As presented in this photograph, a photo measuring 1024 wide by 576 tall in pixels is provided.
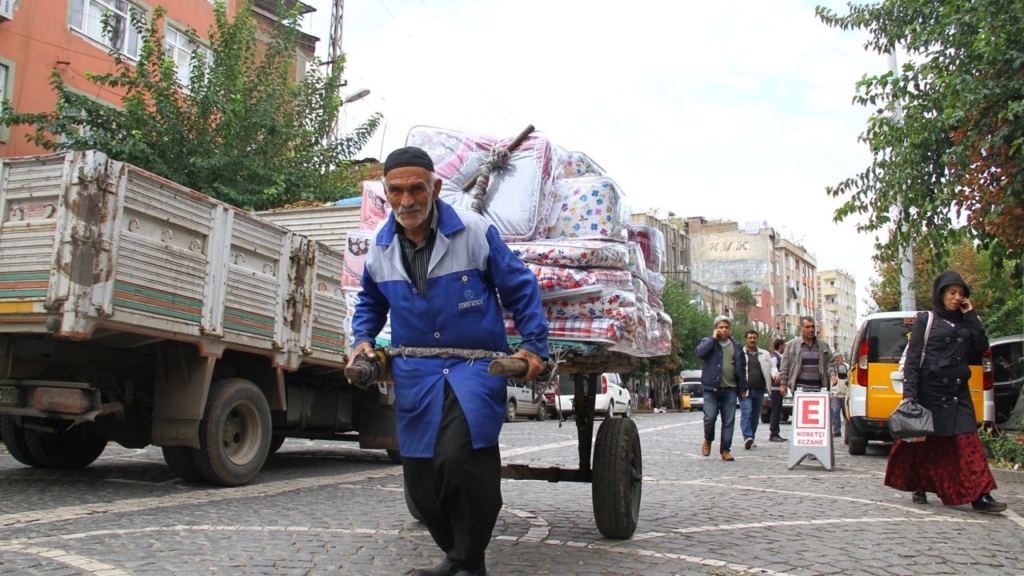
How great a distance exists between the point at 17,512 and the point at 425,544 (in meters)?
3.15

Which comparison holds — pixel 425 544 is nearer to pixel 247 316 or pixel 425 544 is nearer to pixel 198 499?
pixel 198 499

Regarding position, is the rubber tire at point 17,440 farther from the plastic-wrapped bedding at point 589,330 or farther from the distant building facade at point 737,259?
the distant building facade at point 737,259

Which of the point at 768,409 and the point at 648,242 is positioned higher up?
the point at 648,242

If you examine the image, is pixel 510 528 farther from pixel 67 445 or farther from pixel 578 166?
pixel 67 445

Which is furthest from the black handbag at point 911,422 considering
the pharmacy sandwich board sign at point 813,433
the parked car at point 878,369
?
the parked car at point 878,369

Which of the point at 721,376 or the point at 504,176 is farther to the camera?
the point at 721,376

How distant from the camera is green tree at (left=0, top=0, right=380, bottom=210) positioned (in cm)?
1817

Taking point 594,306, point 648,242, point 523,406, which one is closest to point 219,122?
point 523,406

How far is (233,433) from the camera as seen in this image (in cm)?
846

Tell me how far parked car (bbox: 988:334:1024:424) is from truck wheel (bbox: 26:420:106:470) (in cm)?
1144

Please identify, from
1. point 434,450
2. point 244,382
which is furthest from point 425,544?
point 244,382

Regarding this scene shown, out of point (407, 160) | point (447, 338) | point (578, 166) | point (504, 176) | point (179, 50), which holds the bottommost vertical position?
point (447, 338)

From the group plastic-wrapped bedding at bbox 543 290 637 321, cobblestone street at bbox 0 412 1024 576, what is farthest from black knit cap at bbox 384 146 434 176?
cobblestone street at bbox 0 412 1024 576

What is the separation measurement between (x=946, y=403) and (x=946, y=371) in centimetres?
25
